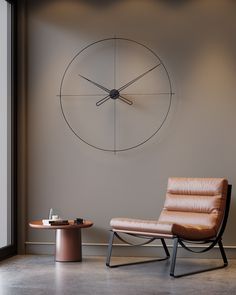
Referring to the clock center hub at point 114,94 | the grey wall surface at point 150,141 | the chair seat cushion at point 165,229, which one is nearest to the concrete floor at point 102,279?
the chair seat cushion at point 165,229

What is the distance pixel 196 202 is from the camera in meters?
5.35

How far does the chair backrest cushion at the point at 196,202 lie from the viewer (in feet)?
17.1

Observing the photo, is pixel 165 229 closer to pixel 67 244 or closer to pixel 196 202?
pixel 196 202

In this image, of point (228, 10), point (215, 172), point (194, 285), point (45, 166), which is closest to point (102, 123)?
point (45, 166)

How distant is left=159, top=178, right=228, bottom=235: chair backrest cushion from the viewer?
5199mm

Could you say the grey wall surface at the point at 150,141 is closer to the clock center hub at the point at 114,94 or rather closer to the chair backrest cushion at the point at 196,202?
the chair backrest cushion at the point at 196,202

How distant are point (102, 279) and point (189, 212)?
1.20 meters

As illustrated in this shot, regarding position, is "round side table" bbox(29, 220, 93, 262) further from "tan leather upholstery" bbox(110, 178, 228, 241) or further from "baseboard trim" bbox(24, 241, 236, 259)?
"tan leather upholstery" bbox(110, 178, 228, 241)

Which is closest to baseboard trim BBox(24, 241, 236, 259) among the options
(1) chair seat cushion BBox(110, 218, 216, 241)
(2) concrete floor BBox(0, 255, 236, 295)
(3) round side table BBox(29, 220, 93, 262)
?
(2) concrete floor BBox(0, 255, 236, 295)

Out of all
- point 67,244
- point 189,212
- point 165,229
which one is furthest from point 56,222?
point 189,212

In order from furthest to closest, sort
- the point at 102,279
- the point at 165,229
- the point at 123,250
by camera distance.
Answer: the point at 123,250
the point at 165,229
the point at 102,279

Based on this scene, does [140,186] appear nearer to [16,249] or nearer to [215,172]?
[215,172]

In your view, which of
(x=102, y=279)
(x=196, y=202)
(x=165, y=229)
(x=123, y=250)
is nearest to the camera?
(x=102, y=279)

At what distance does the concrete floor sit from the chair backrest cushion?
1.40ft
